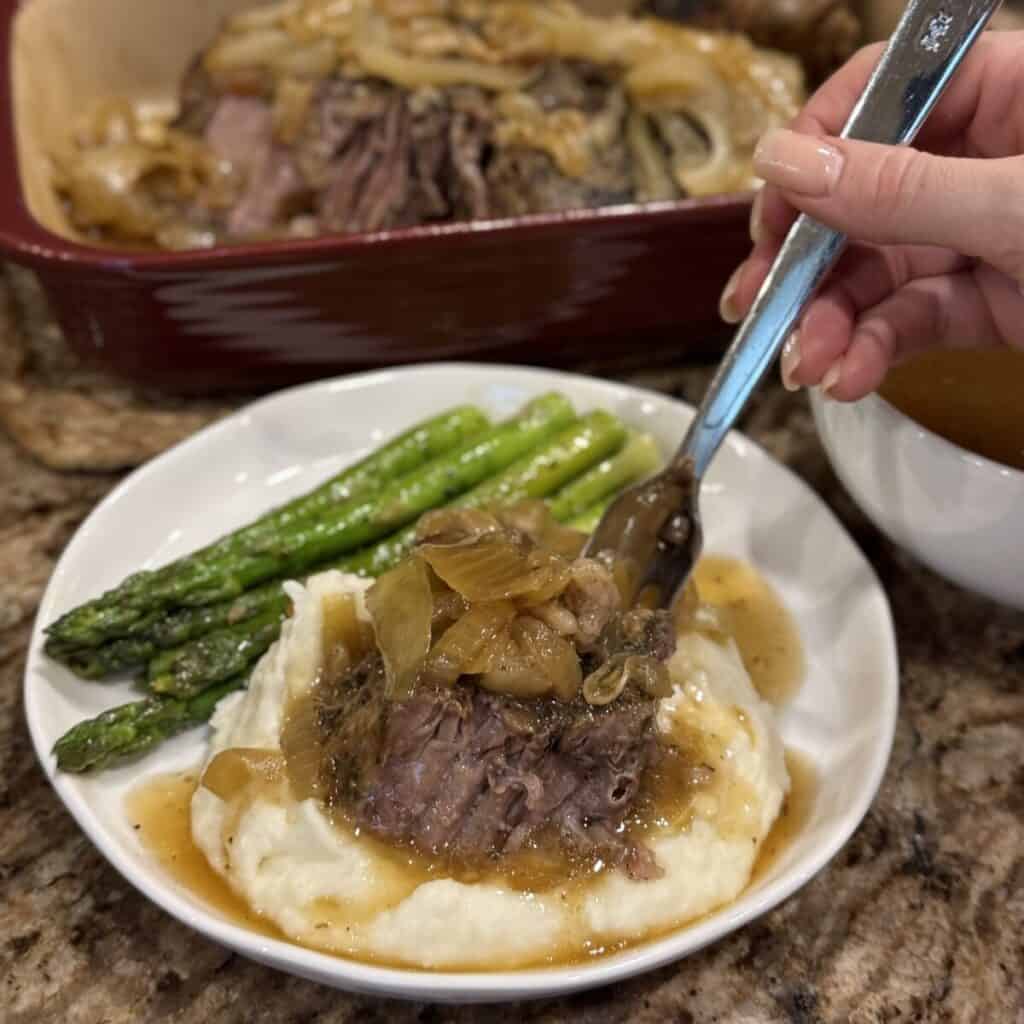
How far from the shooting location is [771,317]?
2.67 meters

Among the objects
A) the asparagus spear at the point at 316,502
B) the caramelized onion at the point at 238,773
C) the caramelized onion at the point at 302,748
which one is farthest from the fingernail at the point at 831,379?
the caramelized onion at the point at 238,773

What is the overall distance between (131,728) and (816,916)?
165cm

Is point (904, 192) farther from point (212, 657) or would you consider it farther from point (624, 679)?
point (212, 657)

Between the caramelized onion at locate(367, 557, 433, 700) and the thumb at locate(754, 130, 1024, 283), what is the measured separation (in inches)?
44.4

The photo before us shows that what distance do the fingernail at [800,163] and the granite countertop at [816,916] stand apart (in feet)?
4.83

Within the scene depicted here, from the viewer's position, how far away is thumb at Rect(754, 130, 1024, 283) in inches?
80.4

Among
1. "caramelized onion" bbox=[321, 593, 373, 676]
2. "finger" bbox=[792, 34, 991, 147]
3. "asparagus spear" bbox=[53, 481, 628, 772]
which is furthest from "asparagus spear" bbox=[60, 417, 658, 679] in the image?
"finger" bbox=[792, 34, 991, 147]

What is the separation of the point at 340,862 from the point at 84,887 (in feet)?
2.31

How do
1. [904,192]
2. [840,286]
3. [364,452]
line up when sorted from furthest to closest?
[364,452], [840,286], [904,192]

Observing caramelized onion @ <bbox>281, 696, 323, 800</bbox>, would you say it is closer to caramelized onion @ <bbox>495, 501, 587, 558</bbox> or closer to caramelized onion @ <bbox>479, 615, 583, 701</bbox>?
caramelized onion @ <bbox>479, 615, 583, 701</bbox>

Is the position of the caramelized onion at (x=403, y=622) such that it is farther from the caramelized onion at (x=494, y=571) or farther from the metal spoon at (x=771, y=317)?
the metal spoon at (x=771, y=317)

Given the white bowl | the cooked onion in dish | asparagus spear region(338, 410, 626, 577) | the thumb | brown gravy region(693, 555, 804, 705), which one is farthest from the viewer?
the cooked onion in dish

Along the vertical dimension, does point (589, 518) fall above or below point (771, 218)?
below

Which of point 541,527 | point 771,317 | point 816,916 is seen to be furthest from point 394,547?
point 816,916
